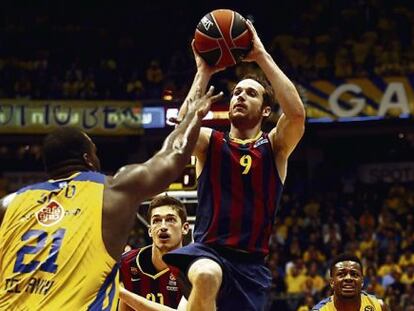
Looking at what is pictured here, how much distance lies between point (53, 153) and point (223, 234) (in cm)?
197

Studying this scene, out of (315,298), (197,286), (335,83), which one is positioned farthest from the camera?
(335,83)

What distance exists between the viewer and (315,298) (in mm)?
16891

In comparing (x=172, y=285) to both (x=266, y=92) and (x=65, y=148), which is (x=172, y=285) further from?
(x=65, y=148)

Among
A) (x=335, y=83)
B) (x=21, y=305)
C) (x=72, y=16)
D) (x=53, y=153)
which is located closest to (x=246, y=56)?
(x=53, y=153)

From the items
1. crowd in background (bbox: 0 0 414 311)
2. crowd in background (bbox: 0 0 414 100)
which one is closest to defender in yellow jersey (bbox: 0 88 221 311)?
crowd in background (bbox: 0 0 414 311)

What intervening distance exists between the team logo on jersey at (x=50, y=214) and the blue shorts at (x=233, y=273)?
1.76 meters

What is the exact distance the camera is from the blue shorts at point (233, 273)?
20.4ft

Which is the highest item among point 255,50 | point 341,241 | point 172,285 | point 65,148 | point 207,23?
point 207,23

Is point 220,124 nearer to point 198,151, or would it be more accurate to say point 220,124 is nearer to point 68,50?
point 198,151

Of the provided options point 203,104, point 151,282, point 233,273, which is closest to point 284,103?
point 233,273

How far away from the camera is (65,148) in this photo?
462cm

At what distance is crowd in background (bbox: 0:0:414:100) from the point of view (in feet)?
74.9

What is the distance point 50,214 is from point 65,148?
0.34m

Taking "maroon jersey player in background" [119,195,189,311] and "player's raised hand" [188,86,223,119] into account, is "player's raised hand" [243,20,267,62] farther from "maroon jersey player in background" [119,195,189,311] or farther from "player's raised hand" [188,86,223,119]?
"maroon jersey player in background" [119,195,189,311]
